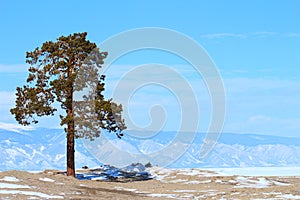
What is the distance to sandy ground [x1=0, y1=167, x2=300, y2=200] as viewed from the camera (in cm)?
3309

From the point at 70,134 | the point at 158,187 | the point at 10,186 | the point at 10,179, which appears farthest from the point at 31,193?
the point at 70,134

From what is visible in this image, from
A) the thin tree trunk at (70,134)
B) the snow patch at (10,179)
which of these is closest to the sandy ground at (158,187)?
the snow patch at (10,179)

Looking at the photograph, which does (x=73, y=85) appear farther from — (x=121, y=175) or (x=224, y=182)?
(x=224, y=182)

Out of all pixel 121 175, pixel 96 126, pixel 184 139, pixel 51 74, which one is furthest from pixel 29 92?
pixel 184 139

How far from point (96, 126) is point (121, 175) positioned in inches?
318

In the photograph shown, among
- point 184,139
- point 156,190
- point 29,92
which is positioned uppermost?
point 29,92

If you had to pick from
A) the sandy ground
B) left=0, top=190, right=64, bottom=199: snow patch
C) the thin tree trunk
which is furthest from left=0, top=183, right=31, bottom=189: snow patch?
the thin tree trunk

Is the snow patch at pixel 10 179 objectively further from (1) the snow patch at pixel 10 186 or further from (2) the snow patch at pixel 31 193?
(2) the snow patch at pixel 31 193

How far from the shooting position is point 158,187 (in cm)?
4200

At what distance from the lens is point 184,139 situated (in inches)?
2190

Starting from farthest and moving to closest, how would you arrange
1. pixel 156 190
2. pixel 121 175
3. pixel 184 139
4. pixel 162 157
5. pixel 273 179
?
1. pixel 162 157
2. pixel 184 139
3. pixel 121 175
4. pixel 273 179
5. pixel 156 190

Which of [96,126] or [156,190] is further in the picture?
[96,126]

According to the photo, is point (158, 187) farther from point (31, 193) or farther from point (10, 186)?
point (31, 193)

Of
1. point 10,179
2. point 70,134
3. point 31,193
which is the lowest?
point 31,193
